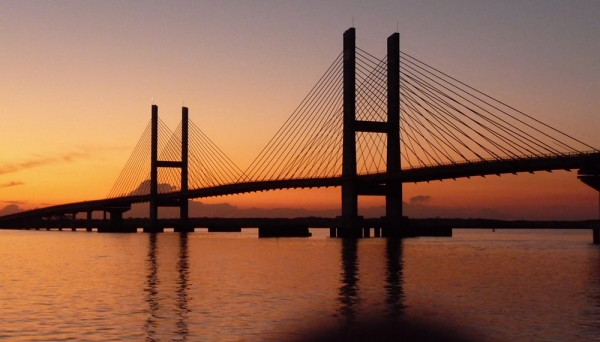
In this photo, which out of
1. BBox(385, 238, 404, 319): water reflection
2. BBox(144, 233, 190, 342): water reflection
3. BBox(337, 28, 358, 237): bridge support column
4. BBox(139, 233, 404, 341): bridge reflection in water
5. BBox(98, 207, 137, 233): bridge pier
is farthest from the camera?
BBox(98, 207, 137, 233): bridge pier

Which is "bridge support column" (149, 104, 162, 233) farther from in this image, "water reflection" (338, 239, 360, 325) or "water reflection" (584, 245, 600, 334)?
"water reflection" (584, 245, 600, 334)

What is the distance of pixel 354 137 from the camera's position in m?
85.7

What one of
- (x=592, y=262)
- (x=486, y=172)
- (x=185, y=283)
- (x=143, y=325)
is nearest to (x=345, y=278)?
(x=185, y=283)

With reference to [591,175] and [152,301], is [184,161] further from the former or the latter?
[152,301]

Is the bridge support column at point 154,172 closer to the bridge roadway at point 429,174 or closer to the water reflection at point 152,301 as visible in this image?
the bridge roadway at point 429,174

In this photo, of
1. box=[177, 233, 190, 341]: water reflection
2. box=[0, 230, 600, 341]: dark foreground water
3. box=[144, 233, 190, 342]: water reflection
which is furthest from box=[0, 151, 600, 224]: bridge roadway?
box=[144, 233, 190, 342]: water reflection

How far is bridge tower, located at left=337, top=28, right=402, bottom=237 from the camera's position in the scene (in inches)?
3364

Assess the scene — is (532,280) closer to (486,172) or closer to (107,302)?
(107,302)

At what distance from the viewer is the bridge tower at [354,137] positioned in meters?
85.4

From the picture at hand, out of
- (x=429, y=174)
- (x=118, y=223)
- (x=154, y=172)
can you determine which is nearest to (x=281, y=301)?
(x=429, y=174)

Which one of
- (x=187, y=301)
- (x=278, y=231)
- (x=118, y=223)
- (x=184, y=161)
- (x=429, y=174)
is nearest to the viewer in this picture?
(x=187, y=301)

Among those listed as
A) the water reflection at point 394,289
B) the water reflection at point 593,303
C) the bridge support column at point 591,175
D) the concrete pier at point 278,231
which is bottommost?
the water reflection at point 593,303

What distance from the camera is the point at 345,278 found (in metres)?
36.5

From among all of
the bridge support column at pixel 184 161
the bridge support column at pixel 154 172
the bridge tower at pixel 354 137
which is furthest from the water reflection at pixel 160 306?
the bridge support column at pixel 154 172
